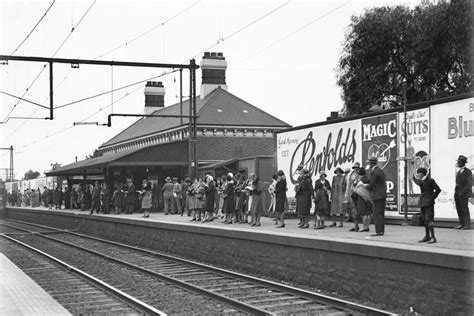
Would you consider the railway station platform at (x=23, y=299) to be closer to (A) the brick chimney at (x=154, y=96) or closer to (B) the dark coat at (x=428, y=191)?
(B) the dark coat at (x=428, y=191)

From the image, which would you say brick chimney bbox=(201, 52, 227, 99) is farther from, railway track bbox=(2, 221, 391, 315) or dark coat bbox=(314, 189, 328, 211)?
dark coat bbox=(314, 189, 328, 211)

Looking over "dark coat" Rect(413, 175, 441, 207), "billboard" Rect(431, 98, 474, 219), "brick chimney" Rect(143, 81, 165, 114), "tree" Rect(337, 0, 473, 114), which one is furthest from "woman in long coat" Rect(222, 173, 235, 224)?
"brick chimney" Rect(143, 81, 165, 114)

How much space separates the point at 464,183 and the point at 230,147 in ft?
99.6

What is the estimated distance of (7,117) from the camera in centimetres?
3366

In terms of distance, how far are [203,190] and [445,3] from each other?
2160cm

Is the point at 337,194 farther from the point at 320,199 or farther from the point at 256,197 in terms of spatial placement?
the point at 256,197

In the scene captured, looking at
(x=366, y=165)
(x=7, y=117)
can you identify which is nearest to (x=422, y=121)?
(x=366, y=165)

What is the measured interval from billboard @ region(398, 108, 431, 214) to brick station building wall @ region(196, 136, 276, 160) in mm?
26027

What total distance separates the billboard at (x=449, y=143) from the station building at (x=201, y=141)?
881 cm

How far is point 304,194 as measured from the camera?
16312mm

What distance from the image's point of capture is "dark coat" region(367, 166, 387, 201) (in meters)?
12.9

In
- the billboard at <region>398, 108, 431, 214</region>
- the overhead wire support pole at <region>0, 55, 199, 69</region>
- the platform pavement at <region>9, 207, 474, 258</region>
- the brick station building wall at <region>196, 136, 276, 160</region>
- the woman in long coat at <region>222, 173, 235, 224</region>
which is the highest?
the overhead wire support pole at <region>0, 55, 199, 69</region>

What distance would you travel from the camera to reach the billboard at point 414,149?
49.4 feet

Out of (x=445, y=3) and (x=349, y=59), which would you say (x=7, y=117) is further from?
(x=445, y=3)
